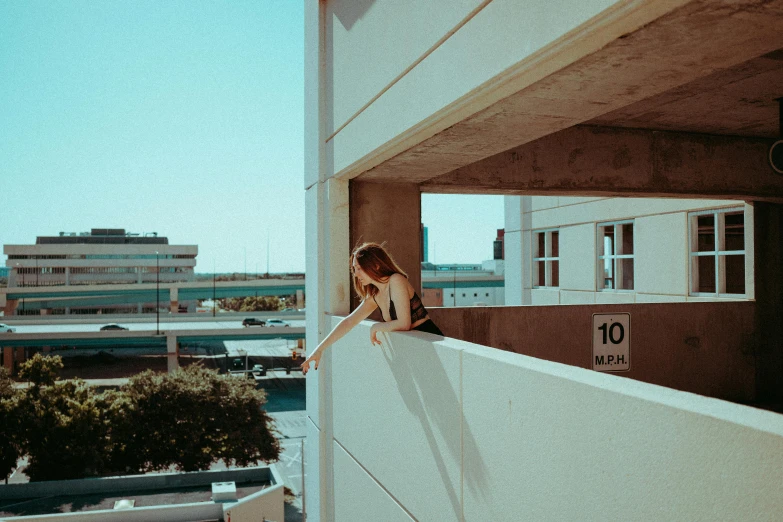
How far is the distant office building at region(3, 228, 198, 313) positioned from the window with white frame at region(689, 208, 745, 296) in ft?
313

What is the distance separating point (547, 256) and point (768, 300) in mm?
8767

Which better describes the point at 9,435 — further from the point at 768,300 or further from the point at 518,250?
the point at 768,300

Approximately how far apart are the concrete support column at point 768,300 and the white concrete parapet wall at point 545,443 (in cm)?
702

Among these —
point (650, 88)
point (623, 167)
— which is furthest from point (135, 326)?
point (650, 88)

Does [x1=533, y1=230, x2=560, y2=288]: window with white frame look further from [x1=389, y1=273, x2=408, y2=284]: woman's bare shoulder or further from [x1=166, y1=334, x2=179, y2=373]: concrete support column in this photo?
[x1=166, y1=334, x2=179, y2=373]: concrete support column

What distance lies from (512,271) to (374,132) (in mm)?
14984

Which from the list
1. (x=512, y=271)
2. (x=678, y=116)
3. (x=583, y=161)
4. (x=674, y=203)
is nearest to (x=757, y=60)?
(x=678, y=116)

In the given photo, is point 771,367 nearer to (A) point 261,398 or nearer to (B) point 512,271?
(B) point 512,271

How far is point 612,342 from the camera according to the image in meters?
8.86

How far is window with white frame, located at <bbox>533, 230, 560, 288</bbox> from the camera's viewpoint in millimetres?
18234

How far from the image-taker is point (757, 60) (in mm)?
5418

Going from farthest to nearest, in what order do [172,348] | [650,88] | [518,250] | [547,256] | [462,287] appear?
[462,287]
[172,348]
[518,250]
[547,256]
[650,88]

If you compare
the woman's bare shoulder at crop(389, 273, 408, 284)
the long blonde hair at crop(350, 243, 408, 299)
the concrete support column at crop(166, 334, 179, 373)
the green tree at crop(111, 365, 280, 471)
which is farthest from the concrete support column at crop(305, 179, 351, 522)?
the concrete support column at crop(166, 334, 179, 373)

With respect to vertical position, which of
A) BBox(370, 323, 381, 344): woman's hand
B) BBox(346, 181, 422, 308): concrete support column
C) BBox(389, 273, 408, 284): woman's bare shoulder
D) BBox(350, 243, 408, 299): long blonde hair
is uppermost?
BBox(346, 181, 422, 308): concrete support column
